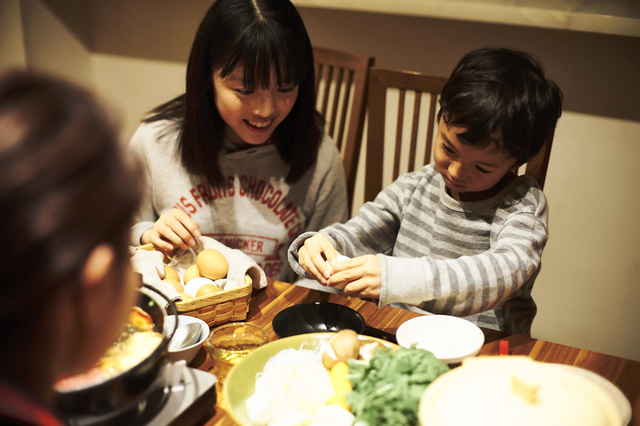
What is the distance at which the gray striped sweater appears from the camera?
0.93 m

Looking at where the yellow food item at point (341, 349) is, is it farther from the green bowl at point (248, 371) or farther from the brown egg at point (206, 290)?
the brown egg at point (206, 290)

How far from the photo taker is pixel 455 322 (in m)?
0.90

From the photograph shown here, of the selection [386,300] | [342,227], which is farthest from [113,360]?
[342,227]

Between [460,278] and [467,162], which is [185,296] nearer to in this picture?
[460,278]

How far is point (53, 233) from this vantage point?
0.35m

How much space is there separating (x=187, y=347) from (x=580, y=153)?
1.66 metres

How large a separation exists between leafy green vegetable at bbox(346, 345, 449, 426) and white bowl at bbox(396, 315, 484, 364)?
0.44 feet

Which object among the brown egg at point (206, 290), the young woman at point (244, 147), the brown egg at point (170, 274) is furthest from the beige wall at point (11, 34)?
the brown egg at point (206, 290)

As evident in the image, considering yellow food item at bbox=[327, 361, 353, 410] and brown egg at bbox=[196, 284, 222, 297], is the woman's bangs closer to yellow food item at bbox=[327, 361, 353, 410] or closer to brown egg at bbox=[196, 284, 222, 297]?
brown egg at bbox=[196, 284, 222, 297]

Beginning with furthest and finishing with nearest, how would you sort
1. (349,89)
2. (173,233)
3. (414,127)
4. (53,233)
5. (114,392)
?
(349,89), (414,127), (173,233), (114,392), (53,233)

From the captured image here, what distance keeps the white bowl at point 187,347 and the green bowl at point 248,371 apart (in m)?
0.12

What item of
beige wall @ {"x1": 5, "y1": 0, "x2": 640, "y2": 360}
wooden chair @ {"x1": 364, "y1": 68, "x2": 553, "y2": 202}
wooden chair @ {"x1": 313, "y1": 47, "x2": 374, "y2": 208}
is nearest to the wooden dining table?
wooden chair @ {"x1": 364, "y1": 68, "x2": 553, "y2": 202}

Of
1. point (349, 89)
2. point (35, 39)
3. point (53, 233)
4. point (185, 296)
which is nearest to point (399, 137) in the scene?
point (349, 89)

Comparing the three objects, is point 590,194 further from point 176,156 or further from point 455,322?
point 176,156
